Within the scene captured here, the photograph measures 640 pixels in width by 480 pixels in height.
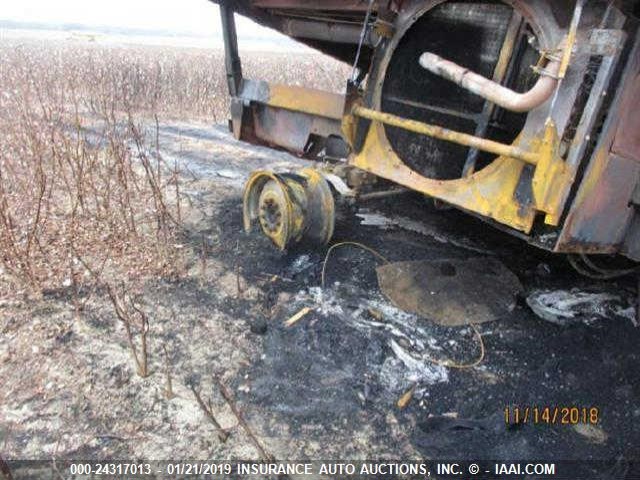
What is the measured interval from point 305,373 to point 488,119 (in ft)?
6.08

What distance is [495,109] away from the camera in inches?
117

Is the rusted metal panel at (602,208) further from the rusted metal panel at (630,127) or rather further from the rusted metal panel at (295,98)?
the rusted metal panel at (295,98)

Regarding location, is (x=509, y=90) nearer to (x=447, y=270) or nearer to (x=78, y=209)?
(x=447, y=270)

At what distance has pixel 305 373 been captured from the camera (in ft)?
9.18

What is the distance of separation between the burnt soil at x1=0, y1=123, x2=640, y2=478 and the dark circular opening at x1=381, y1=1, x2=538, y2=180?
1.02 m

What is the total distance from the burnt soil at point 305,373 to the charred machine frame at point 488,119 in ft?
2.05

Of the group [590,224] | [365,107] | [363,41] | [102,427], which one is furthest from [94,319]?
[590,224]

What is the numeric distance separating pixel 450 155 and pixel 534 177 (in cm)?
75

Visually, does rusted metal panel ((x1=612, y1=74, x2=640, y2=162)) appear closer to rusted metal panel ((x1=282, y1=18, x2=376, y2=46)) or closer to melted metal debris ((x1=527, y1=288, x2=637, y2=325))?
melted metal debris ((x1=527, y1=288, x2=637, y2=325))

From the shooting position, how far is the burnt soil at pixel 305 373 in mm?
2389

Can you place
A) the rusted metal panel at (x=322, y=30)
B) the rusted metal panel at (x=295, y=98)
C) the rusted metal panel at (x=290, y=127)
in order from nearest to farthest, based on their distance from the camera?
the rusted metal panel at (x=295, y=98) < the rusted metal panel at (x=290, y=127) < the rusted metal panel at (x=322, y=30)
